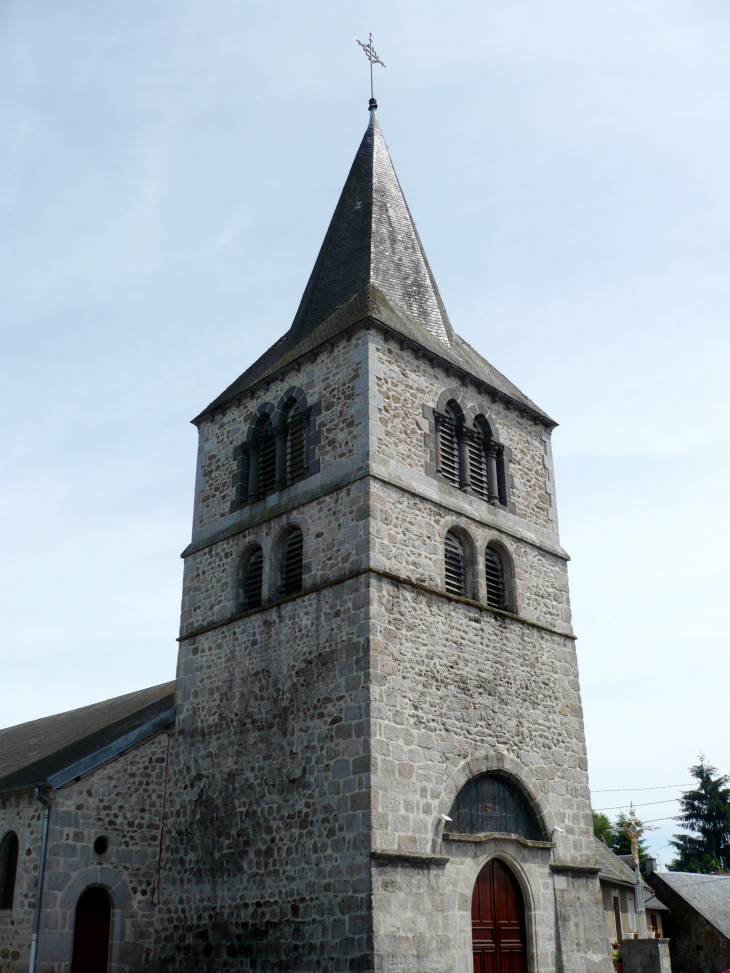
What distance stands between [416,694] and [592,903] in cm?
490

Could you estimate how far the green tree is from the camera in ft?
163

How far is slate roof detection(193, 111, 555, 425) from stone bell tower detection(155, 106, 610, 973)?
128mm

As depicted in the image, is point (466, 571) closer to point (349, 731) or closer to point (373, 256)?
point (349, 731)

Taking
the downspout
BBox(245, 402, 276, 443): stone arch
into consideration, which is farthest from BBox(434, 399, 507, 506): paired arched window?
the downspout

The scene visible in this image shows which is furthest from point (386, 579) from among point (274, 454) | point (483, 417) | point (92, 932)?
point (92, 932)

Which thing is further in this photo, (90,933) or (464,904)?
(90,933)

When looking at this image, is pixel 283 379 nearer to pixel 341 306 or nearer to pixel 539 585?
pixel 341 306

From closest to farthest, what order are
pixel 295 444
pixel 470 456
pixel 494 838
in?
pixel 494 838
pixel 295 444
pixel 470 456

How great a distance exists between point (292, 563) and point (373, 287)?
559 centimetres

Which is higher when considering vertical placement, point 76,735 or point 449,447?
point 449,447

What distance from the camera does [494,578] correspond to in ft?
51.0

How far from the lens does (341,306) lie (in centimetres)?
1720

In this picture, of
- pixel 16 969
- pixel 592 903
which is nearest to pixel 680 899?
pixel 592 903

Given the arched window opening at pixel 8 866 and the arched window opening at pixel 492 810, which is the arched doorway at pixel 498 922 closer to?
the arched window opening at pixel 492 810
